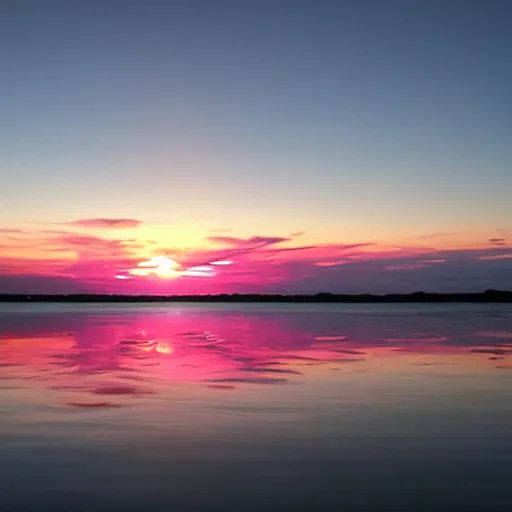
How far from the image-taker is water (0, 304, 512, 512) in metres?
10.5

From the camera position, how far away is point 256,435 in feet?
47.8

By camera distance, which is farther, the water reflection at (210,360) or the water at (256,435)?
the water reflection at (210,360)

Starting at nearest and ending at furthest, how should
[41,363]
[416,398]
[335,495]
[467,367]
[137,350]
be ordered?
[335,495] < [416,398] < [467,367] < [41,363] < [137,350]

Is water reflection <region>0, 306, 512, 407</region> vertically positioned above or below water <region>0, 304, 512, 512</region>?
above

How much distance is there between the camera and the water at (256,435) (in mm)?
10539

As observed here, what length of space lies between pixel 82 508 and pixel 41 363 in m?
18.9

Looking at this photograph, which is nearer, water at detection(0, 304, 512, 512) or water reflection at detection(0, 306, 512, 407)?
water at detection(0, 304, 512, 512)

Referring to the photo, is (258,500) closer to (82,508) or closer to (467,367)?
(82,508)

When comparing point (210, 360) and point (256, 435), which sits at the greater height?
point (210, 360)

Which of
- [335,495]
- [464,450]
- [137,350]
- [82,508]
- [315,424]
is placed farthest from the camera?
[137,350]

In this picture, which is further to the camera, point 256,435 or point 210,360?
point 210,360

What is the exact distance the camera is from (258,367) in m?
26.6

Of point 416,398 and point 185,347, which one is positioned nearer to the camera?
point 416,398

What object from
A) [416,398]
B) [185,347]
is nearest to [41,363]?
[185,347]
